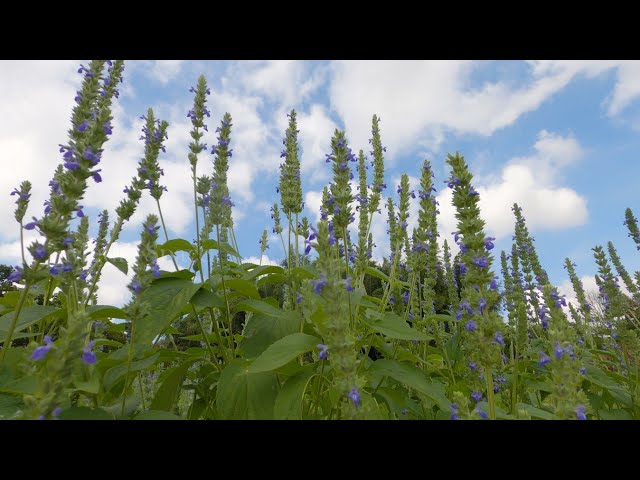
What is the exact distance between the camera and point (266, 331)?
3.22 m

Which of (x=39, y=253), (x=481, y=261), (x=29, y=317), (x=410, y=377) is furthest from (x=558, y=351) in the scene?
(x=29, y=317)

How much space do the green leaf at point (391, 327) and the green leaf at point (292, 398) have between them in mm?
617

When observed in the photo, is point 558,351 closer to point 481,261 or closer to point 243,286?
point 481,261

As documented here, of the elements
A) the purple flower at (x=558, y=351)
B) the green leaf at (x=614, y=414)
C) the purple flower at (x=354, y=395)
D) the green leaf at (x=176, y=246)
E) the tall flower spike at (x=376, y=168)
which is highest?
the tall flower spike at (x=376, y=168)

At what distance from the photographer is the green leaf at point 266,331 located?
3131 mm

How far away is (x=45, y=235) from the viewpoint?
2.28 meters

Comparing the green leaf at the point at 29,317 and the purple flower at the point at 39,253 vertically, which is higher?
the purple flower at the point at 39,253

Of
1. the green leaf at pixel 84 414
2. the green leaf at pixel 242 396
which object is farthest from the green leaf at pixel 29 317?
the green leaf at pixel 242 396

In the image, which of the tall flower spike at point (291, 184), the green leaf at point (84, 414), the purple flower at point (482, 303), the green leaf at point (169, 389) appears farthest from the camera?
the tall flower spike at point (291, 184)

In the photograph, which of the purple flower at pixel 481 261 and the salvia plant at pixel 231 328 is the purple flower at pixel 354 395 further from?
the purple flower at pixel 481 261

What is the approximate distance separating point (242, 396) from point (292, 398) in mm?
395

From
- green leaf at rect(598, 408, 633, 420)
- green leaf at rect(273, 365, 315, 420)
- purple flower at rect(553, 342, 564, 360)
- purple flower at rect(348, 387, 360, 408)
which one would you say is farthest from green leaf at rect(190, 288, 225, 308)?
green leaf at rect(598, 408, 633, 420)

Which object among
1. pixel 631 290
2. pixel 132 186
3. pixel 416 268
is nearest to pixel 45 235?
pixel 132 186
